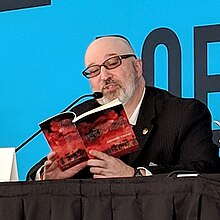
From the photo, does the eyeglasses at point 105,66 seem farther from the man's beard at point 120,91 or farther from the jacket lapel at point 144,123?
the jacket lapel at point 144,123

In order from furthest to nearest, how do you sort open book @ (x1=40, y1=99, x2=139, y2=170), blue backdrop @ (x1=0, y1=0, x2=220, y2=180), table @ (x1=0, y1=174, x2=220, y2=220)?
blue backdrop @ (x1=0, y1=0, x2=220, y2=180), open book @ (x1=40, y1=99, x2=139, y2=170), table @ (x1=0, y1=174, x2=220, y2=220)

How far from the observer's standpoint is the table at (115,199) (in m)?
1.26

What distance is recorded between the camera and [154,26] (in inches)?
103

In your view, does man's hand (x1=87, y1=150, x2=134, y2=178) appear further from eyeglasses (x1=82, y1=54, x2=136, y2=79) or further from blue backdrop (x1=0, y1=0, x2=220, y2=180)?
blue backdrop (x1=0, y1=0, x2=220, y2=180)

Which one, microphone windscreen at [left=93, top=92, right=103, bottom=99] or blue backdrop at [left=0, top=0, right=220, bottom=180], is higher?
blue backdrop at [left=0, top=0, right=220, bottom=180]

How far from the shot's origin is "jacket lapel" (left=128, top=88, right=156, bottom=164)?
2.01m

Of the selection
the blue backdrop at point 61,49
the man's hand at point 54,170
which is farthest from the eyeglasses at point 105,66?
the blue backdrop at point 61,49

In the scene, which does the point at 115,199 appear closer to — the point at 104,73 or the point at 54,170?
the point at 54,170

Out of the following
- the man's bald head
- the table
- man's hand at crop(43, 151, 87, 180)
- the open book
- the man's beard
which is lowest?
the table

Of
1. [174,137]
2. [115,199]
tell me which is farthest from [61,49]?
[115,199]

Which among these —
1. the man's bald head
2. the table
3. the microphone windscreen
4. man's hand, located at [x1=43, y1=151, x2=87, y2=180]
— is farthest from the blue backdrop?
the table

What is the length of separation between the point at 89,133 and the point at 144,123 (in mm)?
348

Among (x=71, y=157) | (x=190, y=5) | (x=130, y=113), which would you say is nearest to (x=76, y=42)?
(x=190, y=5)

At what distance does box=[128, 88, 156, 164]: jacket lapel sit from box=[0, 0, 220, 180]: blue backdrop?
0.47 meters
